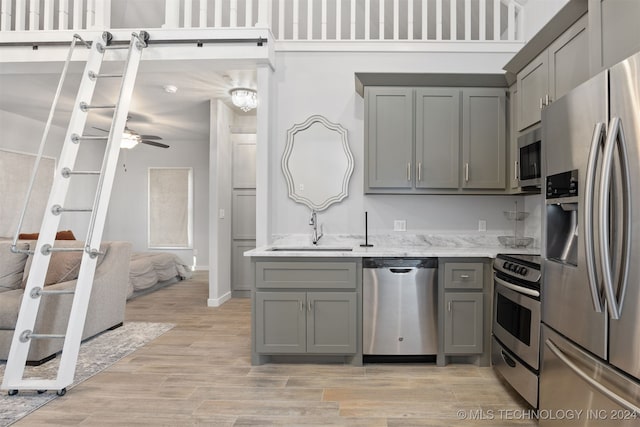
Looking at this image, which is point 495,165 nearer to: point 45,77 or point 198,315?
point 198,315

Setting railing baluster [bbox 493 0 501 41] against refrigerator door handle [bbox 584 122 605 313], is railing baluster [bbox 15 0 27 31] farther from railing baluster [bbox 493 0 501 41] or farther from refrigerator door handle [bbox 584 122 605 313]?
refrigerator door handle [bbox 584 122 605 313]

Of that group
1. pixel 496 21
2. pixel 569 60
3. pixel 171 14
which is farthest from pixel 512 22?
pixel 171 14

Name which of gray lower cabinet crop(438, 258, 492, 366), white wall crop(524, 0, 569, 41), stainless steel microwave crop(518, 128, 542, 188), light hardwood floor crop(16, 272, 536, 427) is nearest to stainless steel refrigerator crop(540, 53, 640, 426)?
light hardwood floor crop(16, 272, 536, 427)

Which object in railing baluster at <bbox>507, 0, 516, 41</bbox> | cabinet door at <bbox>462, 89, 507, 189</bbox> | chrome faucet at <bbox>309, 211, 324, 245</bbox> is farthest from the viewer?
railing baluster at <bbox>507, 0, 516, 41</bbox>

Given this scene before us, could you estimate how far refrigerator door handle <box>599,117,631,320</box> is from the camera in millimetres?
1476

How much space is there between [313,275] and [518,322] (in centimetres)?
144

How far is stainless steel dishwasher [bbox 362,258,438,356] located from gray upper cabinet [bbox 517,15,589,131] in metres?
1.36

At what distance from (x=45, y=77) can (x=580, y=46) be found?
5.06 meters

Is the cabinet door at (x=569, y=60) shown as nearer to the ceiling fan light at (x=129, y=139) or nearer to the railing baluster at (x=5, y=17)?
the railing baluster at (x=5, y=17)

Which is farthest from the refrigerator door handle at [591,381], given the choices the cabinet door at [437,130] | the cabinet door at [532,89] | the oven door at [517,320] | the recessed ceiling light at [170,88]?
the recessed ceiling light at [170,88]

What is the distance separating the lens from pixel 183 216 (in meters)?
8.07

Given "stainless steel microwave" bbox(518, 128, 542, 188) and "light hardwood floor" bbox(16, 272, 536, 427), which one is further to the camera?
"stainless steel microwave" bbox(518, 128, 542, 188)

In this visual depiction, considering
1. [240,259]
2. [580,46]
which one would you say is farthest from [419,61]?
[240,259]

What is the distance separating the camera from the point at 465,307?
311 cm
